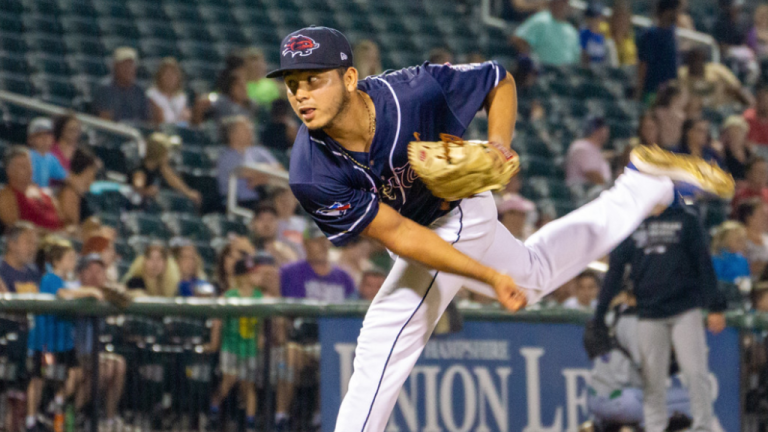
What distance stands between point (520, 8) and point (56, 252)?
729cm

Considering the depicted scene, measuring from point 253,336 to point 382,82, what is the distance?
2.17 m

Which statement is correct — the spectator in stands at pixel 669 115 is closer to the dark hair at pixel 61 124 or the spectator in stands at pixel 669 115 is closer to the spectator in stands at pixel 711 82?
the spectator in stands at pixel 711 82

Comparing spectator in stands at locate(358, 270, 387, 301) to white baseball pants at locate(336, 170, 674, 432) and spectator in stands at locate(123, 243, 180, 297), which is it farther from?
white baseball pants at locate(336, 170, 674, 432)

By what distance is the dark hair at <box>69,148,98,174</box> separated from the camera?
25.7 ft

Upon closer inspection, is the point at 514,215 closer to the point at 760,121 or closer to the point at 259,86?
the point at 259,86

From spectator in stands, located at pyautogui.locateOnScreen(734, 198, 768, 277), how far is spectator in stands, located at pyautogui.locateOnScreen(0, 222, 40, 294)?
529 cm

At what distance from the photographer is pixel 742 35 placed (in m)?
13.4

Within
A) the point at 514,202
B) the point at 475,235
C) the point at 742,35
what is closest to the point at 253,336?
the point at 475,235

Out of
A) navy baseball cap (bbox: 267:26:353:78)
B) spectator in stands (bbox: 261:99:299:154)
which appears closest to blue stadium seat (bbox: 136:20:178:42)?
spectator in stands (bbox: 261:99:299:154)

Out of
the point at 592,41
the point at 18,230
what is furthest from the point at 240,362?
the point at 592,41

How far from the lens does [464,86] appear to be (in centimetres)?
412

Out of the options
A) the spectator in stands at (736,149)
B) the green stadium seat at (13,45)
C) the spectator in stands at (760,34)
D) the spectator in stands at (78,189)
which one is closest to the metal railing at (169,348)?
the spectator in stands at (78,189)

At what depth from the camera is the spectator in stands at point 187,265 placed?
7062 mm

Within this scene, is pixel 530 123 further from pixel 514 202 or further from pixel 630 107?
pixel 514 202
